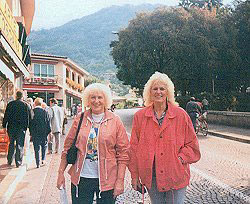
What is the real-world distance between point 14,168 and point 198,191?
4038 millimetres

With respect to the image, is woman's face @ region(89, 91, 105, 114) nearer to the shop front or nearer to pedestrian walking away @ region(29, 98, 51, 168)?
pedestrian walking away @ region(29, 98, 51, 168)

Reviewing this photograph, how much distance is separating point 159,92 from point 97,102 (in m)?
0.62

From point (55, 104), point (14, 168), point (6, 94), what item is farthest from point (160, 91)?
point (6, 94)

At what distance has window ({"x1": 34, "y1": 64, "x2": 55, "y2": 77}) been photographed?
131 ft

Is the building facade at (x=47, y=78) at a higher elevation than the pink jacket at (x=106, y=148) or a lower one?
higher

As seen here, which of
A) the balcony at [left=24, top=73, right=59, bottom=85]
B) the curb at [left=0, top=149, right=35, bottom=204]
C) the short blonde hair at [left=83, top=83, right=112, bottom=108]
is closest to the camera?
the short blonde hair at [left=83, top=83, right=112, bottom=108]

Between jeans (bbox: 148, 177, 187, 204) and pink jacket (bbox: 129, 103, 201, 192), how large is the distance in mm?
65

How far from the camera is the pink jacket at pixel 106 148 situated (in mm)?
3133

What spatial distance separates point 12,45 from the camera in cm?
905

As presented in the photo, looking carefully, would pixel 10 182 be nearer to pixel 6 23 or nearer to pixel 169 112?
pixel 169 112

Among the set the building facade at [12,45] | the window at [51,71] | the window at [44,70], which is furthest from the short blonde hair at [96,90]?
the window at [51,71]

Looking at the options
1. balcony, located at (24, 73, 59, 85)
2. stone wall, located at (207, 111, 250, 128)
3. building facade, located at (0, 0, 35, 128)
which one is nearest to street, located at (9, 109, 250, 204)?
building facade, located at (0, 0, 35, 128)

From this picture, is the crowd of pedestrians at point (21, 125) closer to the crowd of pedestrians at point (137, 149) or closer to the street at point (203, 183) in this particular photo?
the street at point (203, 183)

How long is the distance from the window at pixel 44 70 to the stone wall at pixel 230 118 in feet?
79.3
